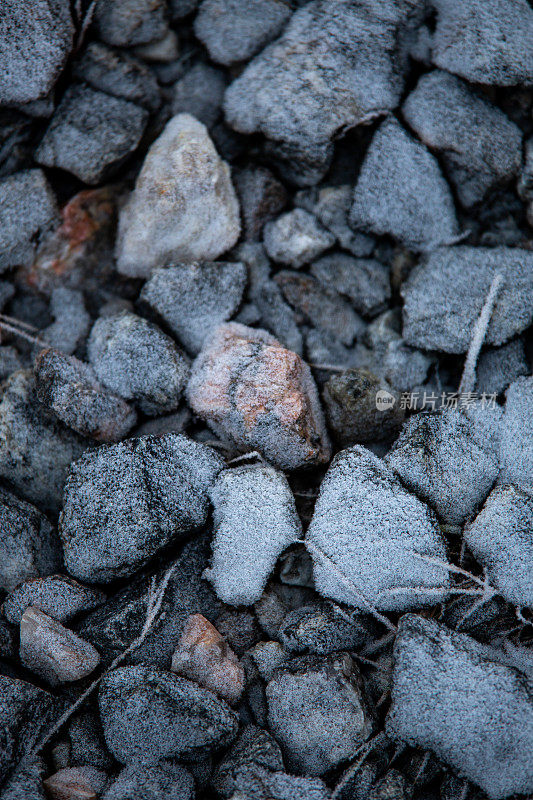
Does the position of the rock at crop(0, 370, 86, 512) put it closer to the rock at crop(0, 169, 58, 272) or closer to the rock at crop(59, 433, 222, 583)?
the rock at crop(59, 433, 222, 583)

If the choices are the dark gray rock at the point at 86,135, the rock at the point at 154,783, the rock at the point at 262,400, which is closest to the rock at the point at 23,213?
the dark gray rock at the point at 86,135

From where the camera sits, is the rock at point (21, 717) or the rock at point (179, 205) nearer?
the rock at point (21, 717)

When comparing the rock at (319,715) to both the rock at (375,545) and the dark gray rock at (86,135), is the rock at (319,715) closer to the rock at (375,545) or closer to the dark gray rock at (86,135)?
the rock at (375,545)

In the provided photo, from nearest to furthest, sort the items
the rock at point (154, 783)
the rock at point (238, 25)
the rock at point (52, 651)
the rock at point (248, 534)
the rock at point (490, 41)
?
the rock at point (154, 783) → the rock at point (52, 651) → the rock at point (248, 534) → the rock at point (490, 41) → the rock at point (238, 25)

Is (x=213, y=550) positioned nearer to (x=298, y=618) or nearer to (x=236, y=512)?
(x=236, y=512)

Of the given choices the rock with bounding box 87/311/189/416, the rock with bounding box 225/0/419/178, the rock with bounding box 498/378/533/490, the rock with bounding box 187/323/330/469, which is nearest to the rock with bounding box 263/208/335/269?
the rock with bounding box 225/0/419/178
